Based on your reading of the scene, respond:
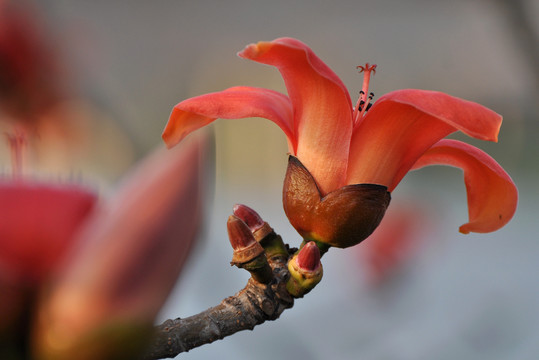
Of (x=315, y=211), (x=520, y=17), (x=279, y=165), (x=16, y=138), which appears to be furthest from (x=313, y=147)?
(x=279, y=165)

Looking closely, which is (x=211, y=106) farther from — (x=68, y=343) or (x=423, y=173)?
(x=423, y=173)

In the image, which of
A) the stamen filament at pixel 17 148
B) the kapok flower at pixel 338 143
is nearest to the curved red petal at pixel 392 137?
the kapok flower at pixel 338 143

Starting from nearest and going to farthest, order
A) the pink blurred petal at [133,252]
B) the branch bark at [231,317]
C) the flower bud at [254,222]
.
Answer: the pink blurred petal at [133,252] → the branch bark at [231,317] → the flower bud at [254,222]

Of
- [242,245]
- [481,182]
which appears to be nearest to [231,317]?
[242,245]

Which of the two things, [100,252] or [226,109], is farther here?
[226,109]

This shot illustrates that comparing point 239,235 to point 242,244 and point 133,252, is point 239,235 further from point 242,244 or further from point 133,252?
point 133,252

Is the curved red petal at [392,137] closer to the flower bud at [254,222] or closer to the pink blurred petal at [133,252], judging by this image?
the flower bud at [254,222]
